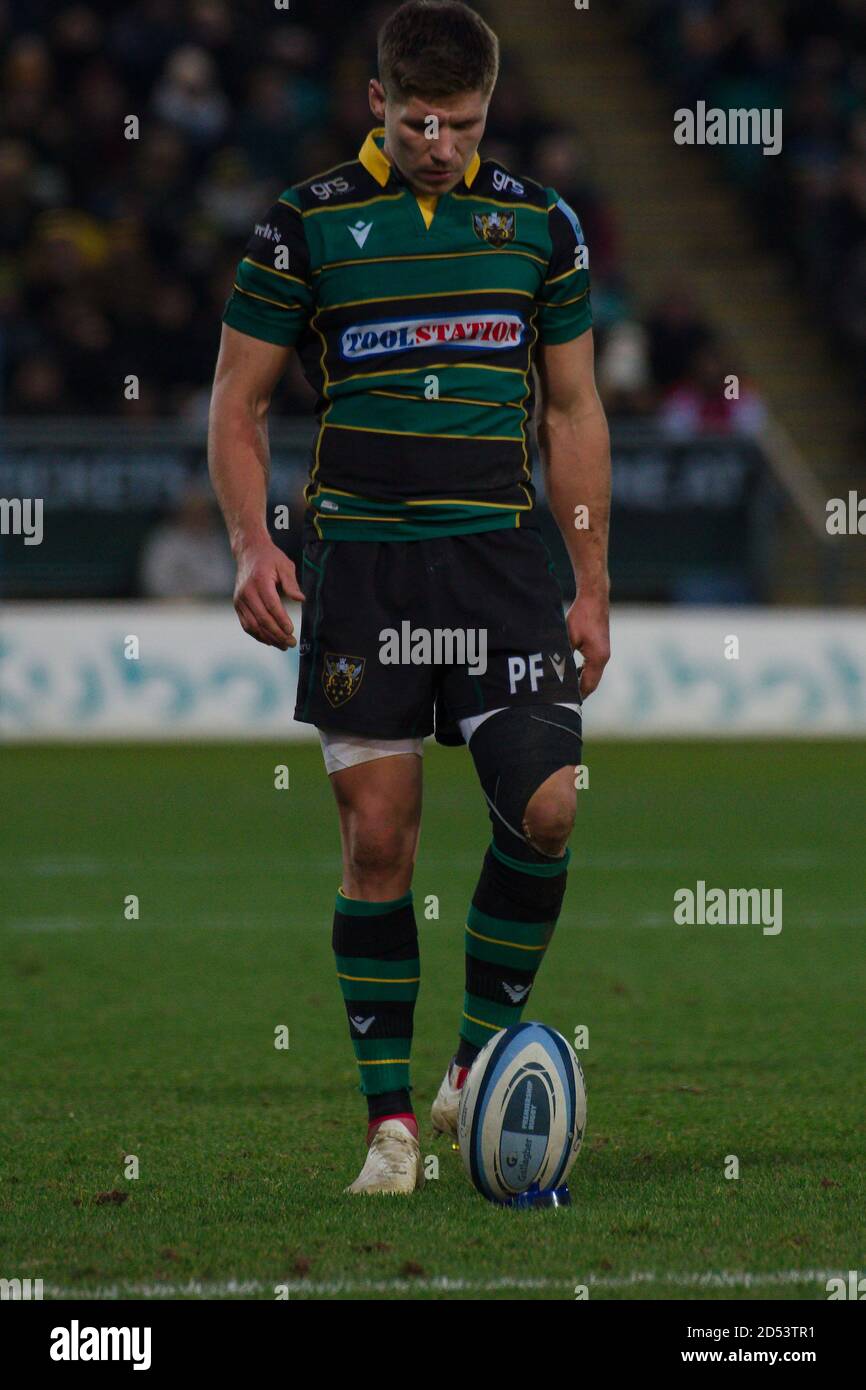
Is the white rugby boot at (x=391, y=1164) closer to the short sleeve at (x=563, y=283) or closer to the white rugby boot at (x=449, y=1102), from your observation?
the white rugby boot at (x=449, y=1102)

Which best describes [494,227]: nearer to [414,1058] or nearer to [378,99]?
[378,99]

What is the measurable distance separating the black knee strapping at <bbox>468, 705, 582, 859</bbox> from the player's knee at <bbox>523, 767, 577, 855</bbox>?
1 cm

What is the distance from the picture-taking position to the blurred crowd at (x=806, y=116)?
18703 millimetres

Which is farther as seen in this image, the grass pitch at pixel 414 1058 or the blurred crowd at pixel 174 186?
the blurred crowd at pixel 174 186

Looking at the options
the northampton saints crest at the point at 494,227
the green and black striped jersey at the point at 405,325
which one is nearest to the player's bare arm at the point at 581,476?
the green and black striped jersey at the point at 405,325

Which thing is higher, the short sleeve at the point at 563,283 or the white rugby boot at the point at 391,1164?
the short sleeve at the point at 563,283

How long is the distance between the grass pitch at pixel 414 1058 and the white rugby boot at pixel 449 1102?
106mm

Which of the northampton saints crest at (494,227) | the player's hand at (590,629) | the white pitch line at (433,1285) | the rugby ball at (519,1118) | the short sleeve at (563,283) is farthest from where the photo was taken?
the player's hand at (590,629)

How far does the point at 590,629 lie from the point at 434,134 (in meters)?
1.01

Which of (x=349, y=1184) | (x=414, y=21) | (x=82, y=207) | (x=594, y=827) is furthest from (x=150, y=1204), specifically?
(x=82, y=207)

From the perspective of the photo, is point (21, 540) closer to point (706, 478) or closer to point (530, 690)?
point (706, 478)

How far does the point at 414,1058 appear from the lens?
571 cm

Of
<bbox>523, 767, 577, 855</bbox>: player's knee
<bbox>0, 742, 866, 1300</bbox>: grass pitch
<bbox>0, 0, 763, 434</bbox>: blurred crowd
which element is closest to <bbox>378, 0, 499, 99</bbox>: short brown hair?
<bbox>523, 767, 577, 855</bbox>: player's knee

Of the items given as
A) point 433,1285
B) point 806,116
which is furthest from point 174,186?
point 433,1285
